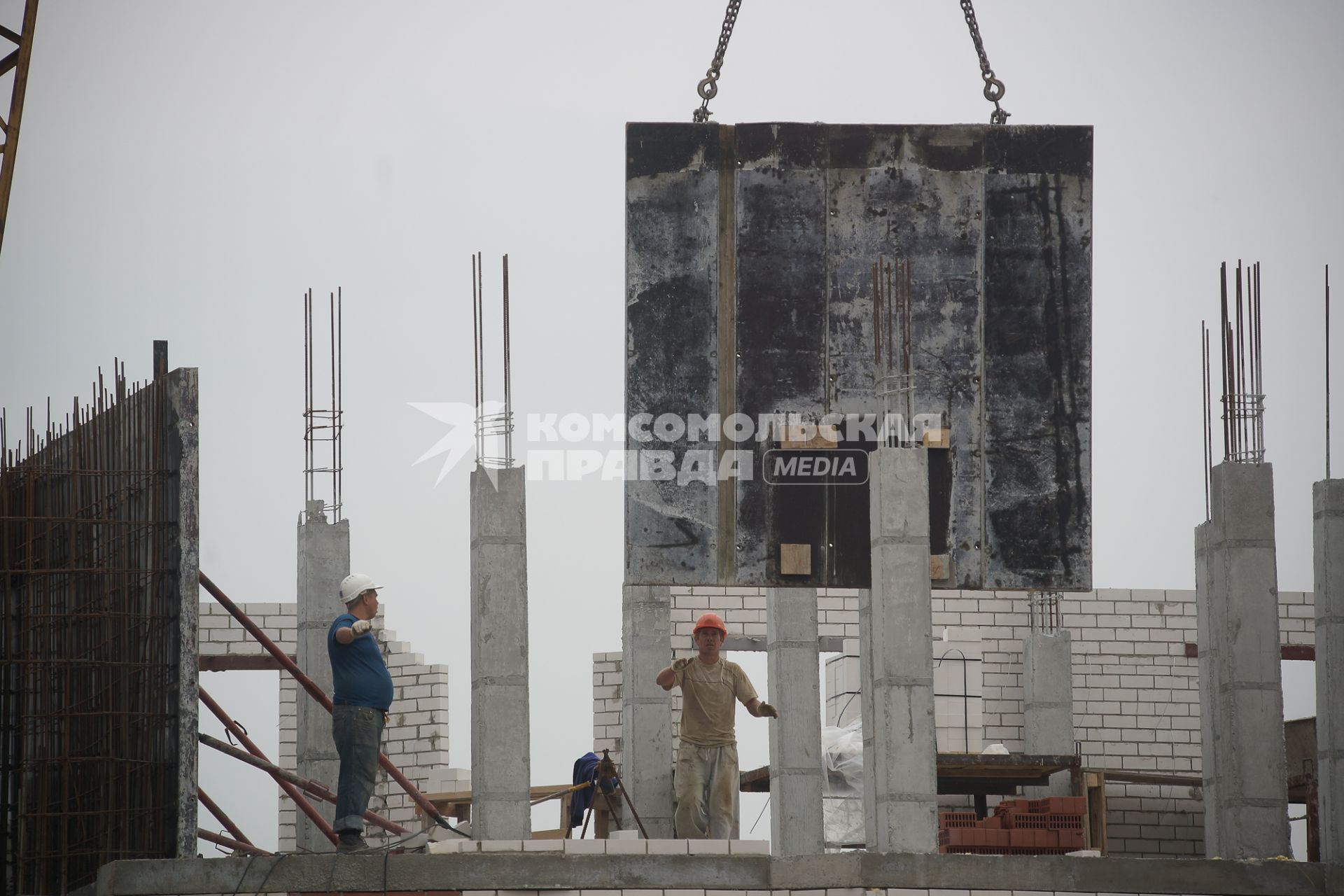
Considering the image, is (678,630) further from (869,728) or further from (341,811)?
(341,811)

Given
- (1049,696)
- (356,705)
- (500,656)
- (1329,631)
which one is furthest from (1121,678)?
(356,705)

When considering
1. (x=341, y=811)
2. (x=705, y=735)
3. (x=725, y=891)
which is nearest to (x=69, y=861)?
(x=341, y=811)

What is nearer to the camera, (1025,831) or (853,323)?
(1025,831)

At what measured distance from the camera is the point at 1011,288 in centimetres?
1343

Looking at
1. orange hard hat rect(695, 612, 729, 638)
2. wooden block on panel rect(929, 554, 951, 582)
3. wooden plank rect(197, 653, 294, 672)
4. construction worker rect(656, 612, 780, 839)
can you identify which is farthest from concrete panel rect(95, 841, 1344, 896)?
wooden plank rect(197, 653, 294, 672)

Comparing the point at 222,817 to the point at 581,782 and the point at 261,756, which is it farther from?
the point at 581,782

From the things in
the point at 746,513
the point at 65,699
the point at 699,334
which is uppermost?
the point at 699,334

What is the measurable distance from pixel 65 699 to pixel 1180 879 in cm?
605

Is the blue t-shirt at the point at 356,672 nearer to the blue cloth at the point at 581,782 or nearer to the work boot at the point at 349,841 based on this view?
the work boot at the point at 349,841

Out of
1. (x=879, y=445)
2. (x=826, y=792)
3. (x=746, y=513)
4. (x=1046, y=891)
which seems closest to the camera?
(x=1046, y=891)

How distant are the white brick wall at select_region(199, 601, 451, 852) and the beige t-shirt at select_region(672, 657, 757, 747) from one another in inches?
183

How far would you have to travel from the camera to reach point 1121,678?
18.0 meters

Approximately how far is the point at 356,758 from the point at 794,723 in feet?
17.9

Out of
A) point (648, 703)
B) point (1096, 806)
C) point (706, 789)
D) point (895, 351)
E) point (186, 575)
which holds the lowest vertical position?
point (1096, 806)
